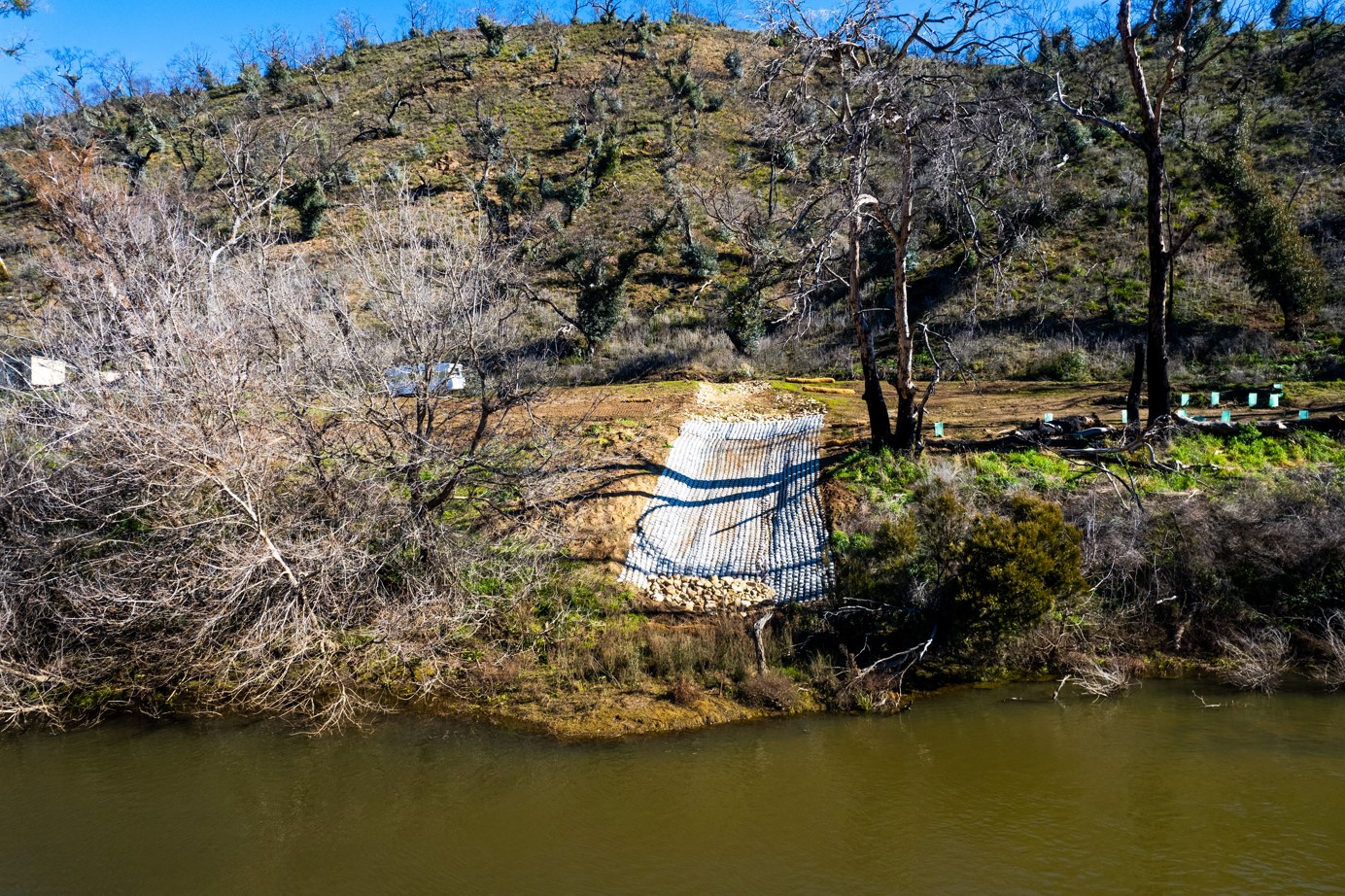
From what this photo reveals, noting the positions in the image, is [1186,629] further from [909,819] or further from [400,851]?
[400,851]

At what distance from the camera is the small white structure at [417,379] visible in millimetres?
12148

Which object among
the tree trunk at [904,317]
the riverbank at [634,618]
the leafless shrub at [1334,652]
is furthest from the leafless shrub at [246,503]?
the leafless shrub at [1334,652]

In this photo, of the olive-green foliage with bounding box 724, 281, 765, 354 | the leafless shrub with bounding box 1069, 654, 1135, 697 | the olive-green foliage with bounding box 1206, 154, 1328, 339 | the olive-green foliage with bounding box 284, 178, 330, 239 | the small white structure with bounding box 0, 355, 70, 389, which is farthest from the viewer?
the olive-green foliage with bounding box 284, 178, 330, 239

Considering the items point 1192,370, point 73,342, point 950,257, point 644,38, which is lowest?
point 1192,370

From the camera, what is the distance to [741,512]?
49.1 feet

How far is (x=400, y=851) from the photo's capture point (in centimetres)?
818

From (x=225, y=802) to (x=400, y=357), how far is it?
6.30m

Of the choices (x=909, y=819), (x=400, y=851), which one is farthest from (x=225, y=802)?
(x=909, y=819)

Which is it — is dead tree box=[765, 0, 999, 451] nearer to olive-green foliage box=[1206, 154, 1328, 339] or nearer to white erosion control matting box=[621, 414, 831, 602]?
white erosion control matting box=[621, 414, 831, 602]

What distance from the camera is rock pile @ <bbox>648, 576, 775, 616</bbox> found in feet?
41.7

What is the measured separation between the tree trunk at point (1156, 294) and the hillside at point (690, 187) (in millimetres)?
1781


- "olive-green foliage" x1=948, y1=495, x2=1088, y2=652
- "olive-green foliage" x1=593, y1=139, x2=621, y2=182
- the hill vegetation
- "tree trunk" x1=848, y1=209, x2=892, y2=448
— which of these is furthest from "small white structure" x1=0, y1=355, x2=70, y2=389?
"olive-green foliage" x1=593, y1=139, x2=621, y2=182

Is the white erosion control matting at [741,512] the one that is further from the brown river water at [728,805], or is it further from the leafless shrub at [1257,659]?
the leafless shrub at [1257,659]

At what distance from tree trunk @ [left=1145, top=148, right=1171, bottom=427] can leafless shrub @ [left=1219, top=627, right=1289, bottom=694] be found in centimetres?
465
